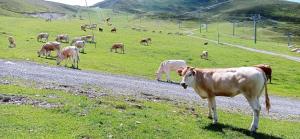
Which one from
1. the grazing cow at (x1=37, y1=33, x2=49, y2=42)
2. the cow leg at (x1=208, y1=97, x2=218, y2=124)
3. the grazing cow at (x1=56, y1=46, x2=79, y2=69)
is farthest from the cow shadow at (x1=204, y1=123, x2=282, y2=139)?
the grazing cow at (x1=37, y1=33, x2=49, y2=42)

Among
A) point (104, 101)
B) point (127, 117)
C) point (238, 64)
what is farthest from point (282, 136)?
point (238, 64)

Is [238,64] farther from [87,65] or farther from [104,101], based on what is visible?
[104,101]

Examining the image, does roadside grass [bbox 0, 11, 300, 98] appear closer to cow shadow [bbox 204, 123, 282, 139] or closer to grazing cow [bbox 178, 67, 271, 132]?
grazing cow [bbox 178, 67, 271, 132]

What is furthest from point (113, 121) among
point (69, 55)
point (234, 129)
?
point (69, 55)

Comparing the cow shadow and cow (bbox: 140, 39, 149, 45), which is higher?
cow (bbox: 140, 39, 149, 45)

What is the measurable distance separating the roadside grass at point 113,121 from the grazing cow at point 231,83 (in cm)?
144

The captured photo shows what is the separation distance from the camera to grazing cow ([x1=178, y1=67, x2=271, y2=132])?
20.3 meters

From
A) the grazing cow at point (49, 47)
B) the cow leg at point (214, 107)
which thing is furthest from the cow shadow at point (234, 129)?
the grazing cow at point (49, 47)

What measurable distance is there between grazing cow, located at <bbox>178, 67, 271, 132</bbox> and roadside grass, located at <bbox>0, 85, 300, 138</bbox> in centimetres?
144

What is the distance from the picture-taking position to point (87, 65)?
52.8 metres

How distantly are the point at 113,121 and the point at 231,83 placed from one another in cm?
595

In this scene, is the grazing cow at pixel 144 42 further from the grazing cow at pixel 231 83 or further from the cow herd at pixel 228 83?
the grazing cow at pixel 231 83

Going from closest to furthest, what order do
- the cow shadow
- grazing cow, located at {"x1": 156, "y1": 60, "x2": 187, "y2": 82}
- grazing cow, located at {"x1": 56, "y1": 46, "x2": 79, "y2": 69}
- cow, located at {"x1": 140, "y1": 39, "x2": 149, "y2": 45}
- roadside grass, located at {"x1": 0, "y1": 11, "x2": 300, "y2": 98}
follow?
the cow shadow → grazing cow, located at {"x1": 156, "y1": 60, "x2": 187, "y2": 82} → grazing cow, located at {"x1": 56, "y1": 46, "x2": 79, "y2": 69} → roadside grass, located at {"x1": 0, "y1": 11, "x2": 300, "y2": 98} → cow, located at {"x1": 140, "y1": 39, "x2": 149, "y2": 45}

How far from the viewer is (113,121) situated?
64.3ft
